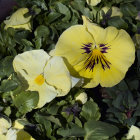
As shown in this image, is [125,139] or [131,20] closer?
[125,139]

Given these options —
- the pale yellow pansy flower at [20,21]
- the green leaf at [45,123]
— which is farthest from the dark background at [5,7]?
the green leaf at [45,123]

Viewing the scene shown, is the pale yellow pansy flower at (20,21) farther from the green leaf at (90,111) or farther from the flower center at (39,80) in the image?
the green leaf at (90,111)

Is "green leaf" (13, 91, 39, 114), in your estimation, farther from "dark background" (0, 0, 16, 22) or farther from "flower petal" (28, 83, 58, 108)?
"dark background" (0, 0, 16, 22)

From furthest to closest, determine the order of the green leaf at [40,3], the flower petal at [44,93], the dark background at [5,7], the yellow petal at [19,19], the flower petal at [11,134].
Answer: the dark background at [5,7] → the green leaf at [40,3] → the yellow petal at [19,19] → the flower petal at [44,93] → the flower petal at [11,134]

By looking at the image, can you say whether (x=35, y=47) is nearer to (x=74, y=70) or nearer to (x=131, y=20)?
(x=74, y=70)

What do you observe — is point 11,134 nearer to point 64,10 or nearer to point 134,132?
point 134,132

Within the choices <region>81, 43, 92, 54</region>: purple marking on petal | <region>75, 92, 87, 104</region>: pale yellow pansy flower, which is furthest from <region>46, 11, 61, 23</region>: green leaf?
<region>75, 92, 87, 104</region>: pale yellow pansy flower

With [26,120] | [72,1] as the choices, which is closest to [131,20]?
[72,1]

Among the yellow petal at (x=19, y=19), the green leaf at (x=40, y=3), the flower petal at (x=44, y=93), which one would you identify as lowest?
the flower petal at (x=44, y=93)
